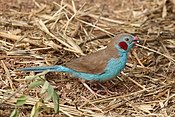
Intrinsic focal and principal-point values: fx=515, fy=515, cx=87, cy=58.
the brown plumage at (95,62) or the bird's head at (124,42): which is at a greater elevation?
the bird's head at (124,42)

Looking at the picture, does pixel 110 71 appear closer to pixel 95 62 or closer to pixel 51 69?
pixel 95 62

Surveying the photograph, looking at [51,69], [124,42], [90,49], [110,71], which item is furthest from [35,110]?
[90,49]

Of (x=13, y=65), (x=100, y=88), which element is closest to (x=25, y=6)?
(x=13, y=65)

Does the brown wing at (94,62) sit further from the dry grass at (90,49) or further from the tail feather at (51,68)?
the dry grass at (90,49)

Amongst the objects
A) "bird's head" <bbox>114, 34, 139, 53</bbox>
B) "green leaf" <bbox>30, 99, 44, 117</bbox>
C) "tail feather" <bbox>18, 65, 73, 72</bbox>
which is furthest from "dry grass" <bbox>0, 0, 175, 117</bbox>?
"bird's head" <bbox>114, 34, 139, 53</bbox>

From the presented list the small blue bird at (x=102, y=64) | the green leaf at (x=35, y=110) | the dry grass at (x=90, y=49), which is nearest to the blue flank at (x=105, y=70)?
the small blue bird at (x=102, y=64)

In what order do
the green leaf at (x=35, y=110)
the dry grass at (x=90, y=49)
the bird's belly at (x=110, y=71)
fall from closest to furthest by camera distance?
the green leaf at (x=35, y=110)
the dry grass at (x=90, y=49)
the bird's belly at (x=110, y=71)

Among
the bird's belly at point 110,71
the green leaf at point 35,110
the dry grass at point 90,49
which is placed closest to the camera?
the green leaf at point 35,110

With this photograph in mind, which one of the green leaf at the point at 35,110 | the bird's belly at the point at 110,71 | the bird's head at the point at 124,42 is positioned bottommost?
the green leaf at the point at 35,110
